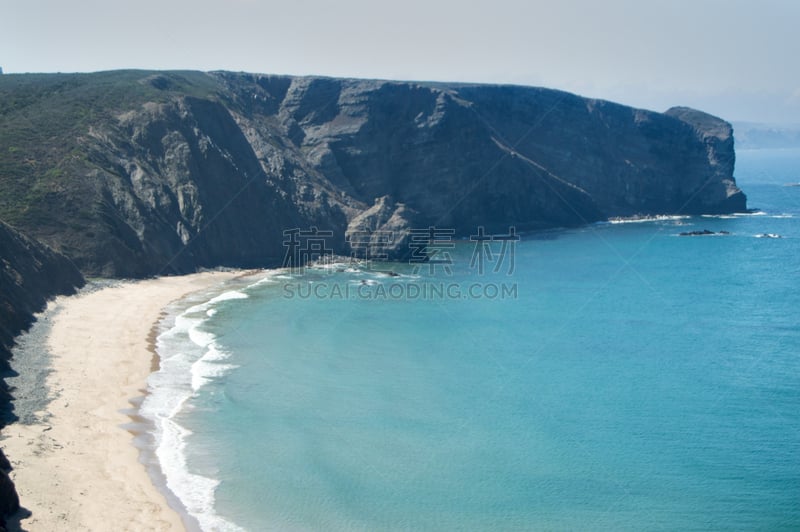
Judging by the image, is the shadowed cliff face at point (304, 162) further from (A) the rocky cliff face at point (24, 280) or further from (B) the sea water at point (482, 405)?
(B) the sea water at point (482, 405)

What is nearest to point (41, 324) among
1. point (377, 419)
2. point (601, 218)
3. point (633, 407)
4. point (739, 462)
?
point (377, 419)

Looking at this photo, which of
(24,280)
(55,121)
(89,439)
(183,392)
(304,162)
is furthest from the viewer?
(304,162)

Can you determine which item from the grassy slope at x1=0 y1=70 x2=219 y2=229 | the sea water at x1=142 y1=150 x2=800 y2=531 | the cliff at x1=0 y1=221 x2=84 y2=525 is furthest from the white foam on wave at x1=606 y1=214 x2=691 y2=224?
the cliff at x1=0 y1=221 x2=84 y2=525

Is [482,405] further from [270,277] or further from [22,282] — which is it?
[270,277]

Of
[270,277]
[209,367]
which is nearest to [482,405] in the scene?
[209,367]

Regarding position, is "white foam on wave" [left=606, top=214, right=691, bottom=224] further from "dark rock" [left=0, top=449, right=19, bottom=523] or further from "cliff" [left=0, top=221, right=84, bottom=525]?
"dark rock" [left=0, top=449, right=19, bottom=523]

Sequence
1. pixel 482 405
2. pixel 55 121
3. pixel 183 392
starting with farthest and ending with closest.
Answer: pixel 55 121 → pixel 183 392 → pixel 482 405
